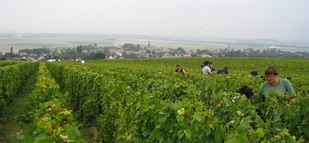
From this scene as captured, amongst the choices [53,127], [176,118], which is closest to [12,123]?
[53,127]

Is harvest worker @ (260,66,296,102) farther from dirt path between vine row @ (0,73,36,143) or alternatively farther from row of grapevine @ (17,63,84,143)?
dirt path between vine row @ (0,73,36,143)

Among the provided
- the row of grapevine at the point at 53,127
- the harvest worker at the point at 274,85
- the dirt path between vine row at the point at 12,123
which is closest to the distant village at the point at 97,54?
the dirt path between vine row at the point at 12,123

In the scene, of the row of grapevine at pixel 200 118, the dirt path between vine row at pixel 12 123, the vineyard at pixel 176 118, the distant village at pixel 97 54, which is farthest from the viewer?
the distant village at pixel 97 54

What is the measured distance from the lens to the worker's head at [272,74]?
5.11 meters

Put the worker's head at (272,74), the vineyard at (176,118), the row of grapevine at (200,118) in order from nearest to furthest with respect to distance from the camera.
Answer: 1. the vineyard at (176,118)
2. the row of grapevine at (200,118)
3. the worker's head at (272,74)

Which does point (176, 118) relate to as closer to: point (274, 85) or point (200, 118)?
point (200, 118)

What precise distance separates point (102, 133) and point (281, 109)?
13.9 feet

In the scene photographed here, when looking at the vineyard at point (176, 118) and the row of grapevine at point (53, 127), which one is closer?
the row of grapevine at point (53, 127)

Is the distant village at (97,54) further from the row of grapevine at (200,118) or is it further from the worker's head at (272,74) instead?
the worker's head at (272,74)

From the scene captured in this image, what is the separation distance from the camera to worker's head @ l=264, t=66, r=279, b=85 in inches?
201

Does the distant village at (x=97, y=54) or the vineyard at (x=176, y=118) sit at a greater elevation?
Answer: the vineyard at (x=176, y=118)

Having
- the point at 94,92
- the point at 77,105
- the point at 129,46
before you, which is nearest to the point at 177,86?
the point at 94,92

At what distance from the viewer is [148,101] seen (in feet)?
12.8

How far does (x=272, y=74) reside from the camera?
514cm
